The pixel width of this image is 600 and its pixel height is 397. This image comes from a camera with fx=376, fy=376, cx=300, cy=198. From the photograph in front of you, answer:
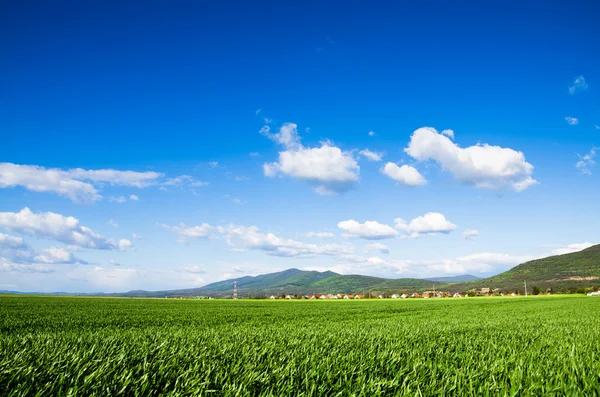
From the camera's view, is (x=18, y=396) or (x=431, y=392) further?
(x=431, y=392)

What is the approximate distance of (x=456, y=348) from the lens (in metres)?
7.41

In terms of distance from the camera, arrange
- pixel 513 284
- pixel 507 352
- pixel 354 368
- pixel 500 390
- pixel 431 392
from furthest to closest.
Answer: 1. pixel 513 284
2. pixel 507 352
3. pixel 354 368
4. pixel 500 390
5. pixel 431 392

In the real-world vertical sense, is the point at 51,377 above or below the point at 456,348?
above

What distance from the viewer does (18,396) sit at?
2779mm

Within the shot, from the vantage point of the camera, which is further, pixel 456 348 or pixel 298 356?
pixel 456 348

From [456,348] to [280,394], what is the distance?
5.37m

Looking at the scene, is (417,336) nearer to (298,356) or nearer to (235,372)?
(298,356)

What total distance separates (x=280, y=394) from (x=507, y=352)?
543 centimetres

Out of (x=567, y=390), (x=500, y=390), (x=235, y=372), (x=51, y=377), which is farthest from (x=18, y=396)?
(x=567, y=390)

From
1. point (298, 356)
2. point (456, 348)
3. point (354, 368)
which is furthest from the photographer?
point (456, 348)

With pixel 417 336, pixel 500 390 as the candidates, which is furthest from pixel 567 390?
pixel 417 336

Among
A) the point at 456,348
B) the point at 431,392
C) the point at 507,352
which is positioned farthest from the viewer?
the point at 456,348

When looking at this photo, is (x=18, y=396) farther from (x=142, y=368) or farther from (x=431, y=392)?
(x=431, y=392)

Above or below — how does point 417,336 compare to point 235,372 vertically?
below
